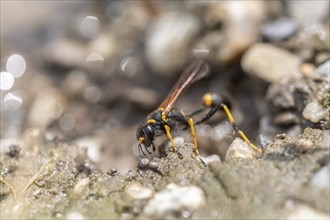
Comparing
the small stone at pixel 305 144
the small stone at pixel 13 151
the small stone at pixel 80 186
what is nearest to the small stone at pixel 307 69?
the small stone at pixel 305 144

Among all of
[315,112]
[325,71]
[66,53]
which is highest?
[66,53]

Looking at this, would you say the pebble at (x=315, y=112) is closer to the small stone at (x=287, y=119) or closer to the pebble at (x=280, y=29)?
the small stone at (x=287, y=119)

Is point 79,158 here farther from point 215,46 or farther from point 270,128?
point 215,46

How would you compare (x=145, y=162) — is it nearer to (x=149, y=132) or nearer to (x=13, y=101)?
(x=149, y=132)

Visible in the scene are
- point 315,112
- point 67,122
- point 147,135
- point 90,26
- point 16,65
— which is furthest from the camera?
point 90,26

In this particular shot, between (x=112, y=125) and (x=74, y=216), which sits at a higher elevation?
(x=112, y=125)

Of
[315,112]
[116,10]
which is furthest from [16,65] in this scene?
[315,112]
